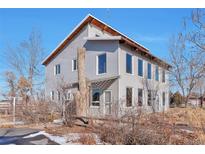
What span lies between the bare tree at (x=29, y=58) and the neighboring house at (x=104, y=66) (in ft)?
1.17

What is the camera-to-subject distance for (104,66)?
11.2 metres

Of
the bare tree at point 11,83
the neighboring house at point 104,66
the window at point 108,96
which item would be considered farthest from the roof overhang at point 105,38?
the bare tree at point 11,83

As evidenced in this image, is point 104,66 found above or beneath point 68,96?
above

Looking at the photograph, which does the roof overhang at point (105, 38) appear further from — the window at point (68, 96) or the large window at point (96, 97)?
the window at point (68, 96)

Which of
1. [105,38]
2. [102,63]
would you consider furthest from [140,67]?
[105,38]

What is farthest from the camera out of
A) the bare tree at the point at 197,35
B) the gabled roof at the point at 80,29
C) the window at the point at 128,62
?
the window at the point at 128,62

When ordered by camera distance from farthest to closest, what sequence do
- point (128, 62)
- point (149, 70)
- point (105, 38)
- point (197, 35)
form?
1. point (149, 70)
2. point (128, 62)
3. point (105, 38)
4. point (197, 35)

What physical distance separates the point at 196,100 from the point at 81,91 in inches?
156

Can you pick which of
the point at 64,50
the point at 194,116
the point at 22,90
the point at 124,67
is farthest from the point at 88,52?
the point at 194,116

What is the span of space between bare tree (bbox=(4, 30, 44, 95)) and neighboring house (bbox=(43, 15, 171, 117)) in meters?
0.36

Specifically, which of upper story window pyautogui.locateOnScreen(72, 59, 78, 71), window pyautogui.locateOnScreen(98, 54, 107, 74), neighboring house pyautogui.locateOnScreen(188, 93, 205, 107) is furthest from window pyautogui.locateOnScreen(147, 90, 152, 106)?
upper story window pyautogui.locateOnScreen(72, 59, 78, 71)

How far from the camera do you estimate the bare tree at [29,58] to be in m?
9.33

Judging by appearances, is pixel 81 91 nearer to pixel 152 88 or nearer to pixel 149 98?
pixel 149 98
